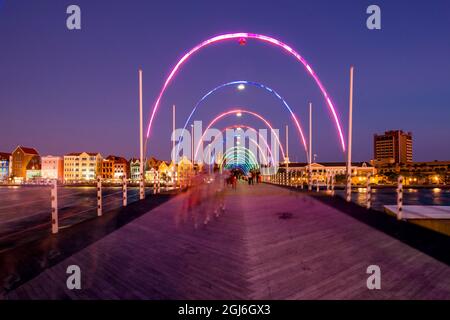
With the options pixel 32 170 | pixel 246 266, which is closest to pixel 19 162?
pixel 32 170

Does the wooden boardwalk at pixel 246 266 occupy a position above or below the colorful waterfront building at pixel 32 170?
above

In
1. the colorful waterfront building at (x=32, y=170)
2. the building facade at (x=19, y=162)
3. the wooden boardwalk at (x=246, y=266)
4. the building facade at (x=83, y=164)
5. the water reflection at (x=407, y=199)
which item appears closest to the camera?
the wooden boardwalk at (x=246, y=266)

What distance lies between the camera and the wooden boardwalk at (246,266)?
189 inches

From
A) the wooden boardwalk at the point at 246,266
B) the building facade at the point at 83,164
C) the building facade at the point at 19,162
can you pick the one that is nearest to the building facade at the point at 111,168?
the building facade at the point at 83,164

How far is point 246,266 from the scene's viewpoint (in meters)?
5.89

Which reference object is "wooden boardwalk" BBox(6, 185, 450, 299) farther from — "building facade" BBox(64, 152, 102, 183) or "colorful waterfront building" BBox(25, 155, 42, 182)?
"colorful waterfront building" BBox(25, 155, 42, 182)

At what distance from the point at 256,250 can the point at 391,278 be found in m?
2.45

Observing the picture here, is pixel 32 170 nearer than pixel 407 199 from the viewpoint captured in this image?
No

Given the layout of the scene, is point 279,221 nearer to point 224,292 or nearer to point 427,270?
point 427,270

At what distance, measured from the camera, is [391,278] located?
17.4 ft

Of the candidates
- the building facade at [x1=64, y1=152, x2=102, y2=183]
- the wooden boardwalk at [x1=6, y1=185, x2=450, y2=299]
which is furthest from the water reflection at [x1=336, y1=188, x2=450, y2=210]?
the building facade at [x1=64, y1=152, x2=102, y2=183]

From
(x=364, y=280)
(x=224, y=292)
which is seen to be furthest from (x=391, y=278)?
(x=224, y=292)

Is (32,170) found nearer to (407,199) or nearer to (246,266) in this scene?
(407,199)

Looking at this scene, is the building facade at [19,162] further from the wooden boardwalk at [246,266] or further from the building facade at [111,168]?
the wooden boardwalk at [246,266]
